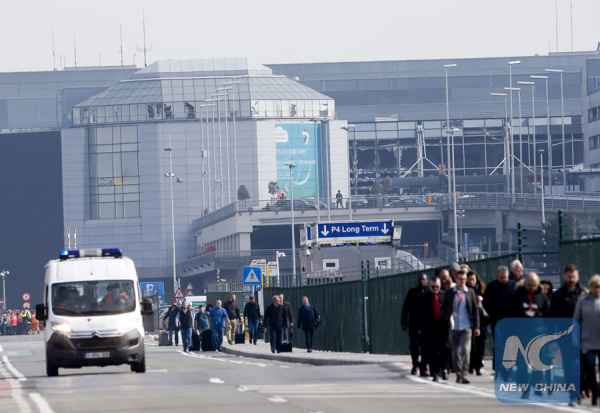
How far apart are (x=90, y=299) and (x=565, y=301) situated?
485 inches

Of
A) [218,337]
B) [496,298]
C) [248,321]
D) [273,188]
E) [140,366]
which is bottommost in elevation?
[218,337]

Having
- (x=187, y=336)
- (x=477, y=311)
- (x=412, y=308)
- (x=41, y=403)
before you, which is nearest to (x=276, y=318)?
(x=187, y=336)

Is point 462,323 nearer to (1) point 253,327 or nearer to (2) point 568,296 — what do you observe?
(2) point 568,296

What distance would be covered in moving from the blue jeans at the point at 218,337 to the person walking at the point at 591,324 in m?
28.4

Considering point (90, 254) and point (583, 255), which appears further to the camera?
point (90, 254)

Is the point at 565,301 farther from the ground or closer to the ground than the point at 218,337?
farther from the ground

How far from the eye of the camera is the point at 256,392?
19922mm

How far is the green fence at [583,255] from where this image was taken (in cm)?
1966

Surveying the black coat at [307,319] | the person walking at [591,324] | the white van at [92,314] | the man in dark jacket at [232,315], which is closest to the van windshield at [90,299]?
the white van at [92,314]

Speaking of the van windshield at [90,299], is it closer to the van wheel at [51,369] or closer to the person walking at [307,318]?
the van wheel at [51,369]

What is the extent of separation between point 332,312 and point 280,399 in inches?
818

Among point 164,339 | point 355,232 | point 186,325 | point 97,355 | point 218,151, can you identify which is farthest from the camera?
point 218,151

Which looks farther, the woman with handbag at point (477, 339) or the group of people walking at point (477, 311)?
the woman with handbag at point (477, 339)

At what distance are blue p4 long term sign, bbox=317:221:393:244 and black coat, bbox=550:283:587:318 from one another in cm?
3070
